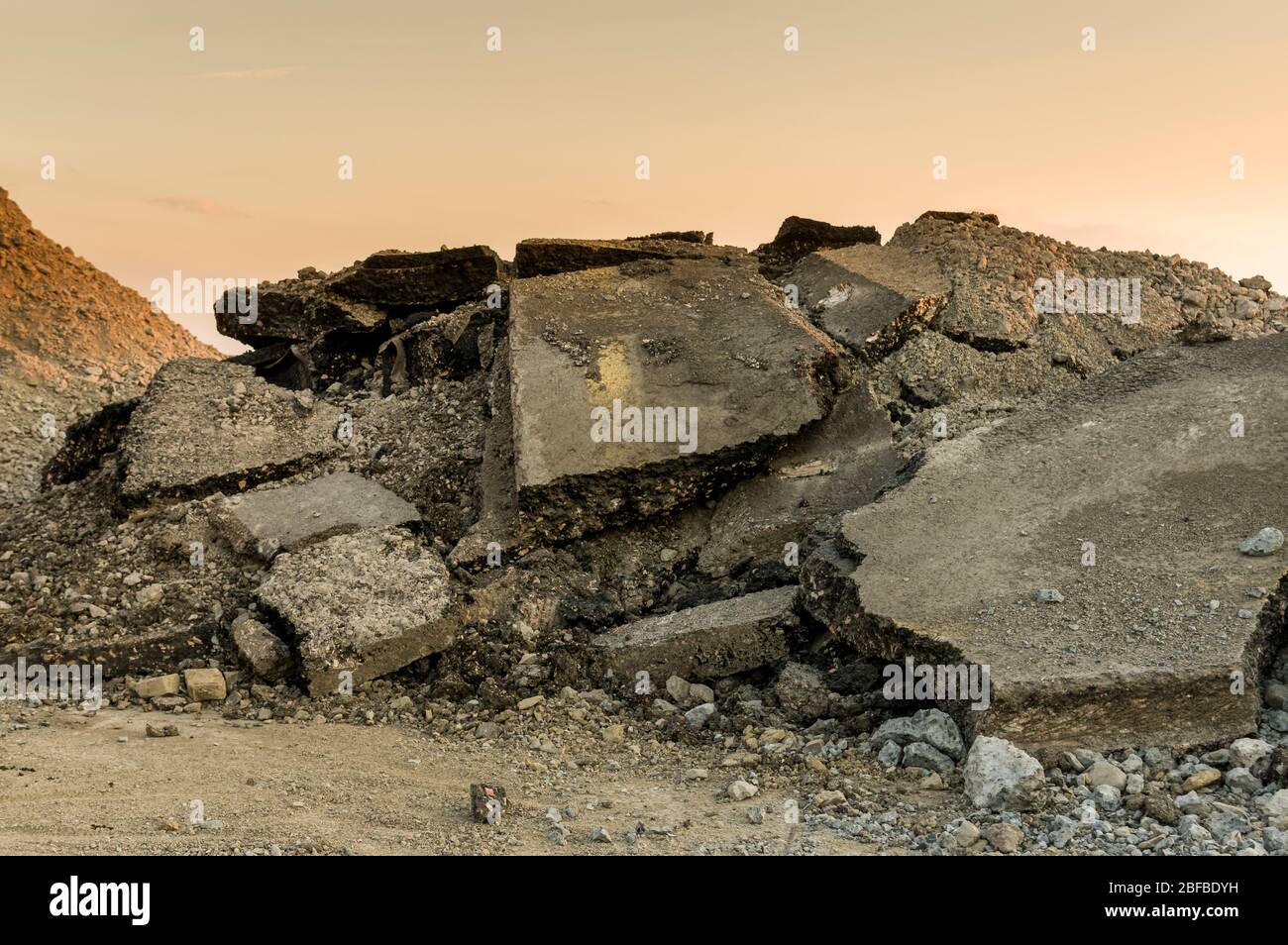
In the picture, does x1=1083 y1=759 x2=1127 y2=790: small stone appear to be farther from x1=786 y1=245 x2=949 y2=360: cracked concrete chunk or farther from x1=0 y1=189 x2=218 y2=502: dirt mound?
x1=0 y1=189 x2=218 y2=502: dirt mound

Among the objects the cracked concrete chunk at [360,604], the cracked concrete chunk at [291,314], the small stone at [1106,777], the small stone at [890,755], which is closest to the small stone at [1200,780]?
the small stone at [1106,777]

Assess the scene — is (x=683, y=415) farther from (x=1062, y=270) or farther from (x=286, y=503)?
(x=1062, y=270)

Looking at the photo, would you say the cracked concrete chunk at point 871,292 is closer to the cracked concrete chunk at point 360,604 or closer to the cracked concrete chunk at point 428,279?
the cracked concrete chunk at point 428,279

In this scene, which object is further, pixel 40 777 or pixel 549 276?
pixel 549 276

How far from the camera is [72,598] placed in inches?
267

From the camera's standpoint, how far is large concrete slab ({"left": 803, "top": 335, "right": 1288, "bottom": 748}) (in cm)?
450

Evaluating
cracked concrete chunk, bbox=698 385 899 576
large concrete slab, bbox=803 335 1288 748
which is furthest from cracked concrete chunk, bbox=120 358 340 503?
large concrete slab, bbox=803 335 1288 748

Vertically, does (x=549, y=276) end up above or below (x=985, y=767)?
above

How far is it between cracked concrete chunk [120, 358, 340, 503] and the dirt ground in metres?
2.17

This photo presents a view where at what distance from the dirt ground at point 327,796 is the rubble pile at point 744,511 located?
25 cm

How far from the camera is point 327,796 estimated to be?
443 centimetres
